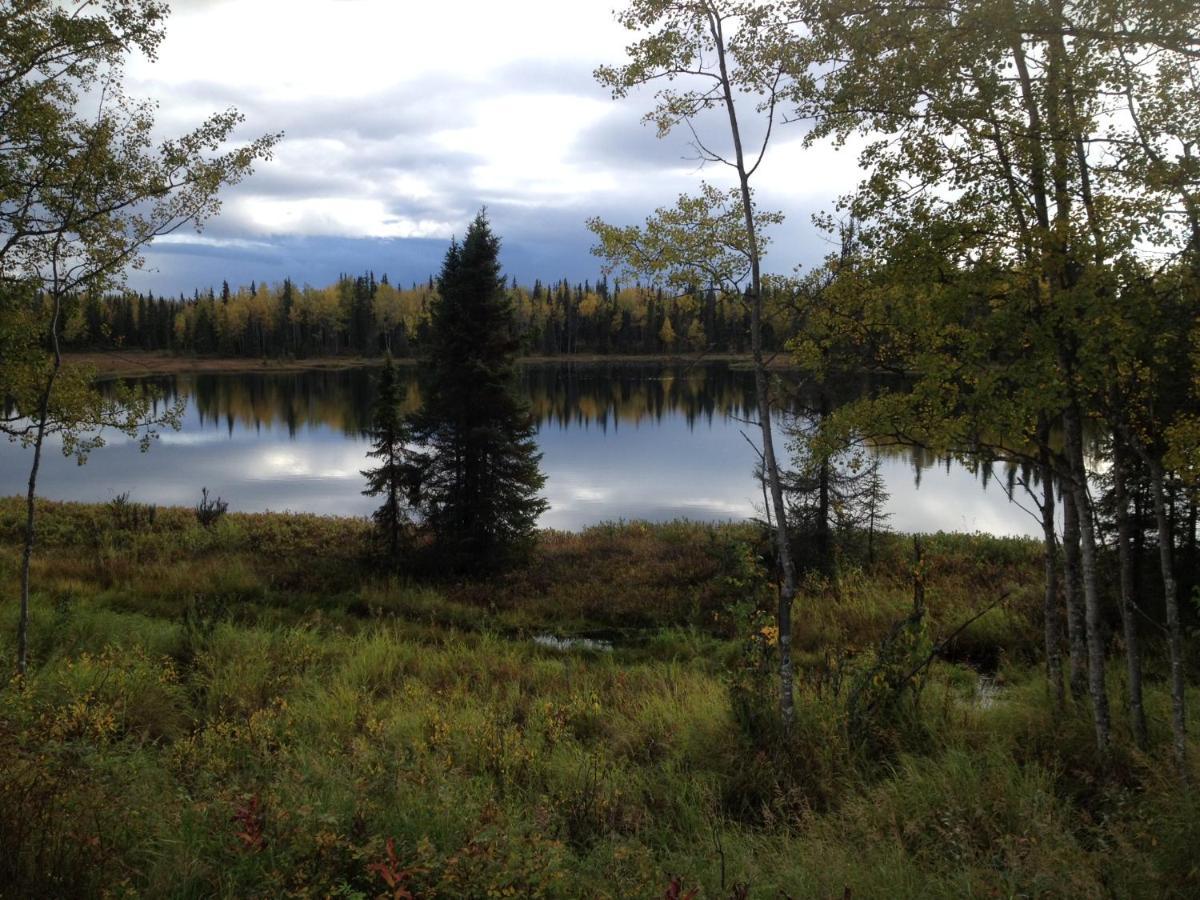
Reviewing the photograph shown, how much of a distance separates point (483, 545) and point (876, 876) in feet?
45.6

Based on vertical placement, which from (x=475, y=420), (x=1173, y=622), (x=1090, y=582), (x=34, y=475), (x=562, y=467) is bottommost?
(x=562, y=467)

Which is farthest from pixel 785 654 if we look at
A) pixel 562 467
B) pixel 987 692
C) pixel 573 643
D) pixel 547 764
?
pixel 562 467

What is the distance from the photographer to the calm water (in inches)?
1107

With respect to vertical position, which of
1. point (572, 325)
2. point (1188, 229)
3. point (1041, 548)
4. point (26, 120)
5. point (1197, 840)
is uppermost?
point (572, 325)

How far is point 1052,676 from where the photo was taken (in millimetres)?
7148

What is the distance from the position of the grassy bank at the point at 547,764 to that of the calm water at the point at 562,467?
15.6ft

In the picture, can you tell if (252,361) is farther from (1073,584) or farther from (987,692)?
(1073,584)

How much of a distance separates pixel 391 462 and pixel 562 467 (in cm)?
2013

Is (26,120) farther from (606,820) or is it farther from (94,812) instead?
(606,820)

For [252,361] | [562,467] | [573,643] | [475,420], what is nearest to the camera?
[573,643]

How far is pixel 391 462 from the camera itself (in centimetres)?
1781

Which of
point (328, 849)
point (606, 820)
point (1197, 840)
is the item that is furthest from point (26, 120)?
point (1197, 840)

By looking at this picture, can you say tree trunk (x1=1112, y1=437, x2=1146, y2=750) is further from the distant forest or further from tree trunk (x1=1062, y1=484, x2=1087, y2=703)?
the distant forest

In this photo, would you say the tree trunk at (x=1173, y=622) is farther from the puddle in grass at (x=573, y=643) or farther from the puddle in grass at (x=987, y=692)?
the puddle in grass at (x=573, y=643)
